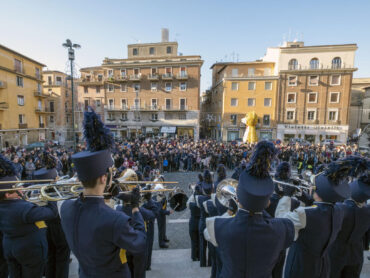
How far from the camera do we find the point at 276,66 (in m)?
28.2

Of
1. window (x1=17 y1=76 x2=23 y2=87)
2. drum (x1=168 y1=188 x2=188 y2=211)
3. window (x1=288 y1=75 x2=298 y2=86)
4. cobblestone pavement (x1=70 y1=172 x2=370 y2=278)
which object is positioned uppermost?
window (x1=288 y1=75 x2=298 y2=86)

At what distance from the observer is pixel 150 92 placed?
3117 centimetres

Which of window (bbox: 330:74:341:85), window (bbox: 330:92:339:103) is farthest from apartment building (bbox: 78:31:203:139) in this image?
window (bbox: 330:92:339:103)

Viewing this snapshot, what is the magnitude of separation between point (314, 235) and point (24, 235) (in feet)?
11.5

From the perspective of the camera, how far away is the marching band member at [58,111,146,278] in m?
1.55

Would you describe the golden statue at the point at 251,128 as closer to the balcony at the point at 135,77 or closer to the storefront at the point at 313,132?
the storefront at the point at 313,132

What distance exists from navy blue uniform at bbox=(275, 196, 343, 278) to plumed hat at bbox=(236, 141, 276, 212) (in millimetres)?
815

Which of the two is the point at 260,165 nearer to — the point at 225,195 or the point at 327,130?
the point at 225,195

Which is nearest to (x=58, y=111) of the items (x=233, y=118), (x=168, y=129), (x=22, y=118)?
(x=22, y=118)

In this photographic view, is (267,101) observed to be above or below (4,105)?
above

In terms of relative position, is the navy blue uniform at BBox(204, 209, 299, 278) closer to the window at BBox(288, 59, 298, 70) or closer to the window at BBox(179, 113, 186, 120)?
the window at BBox(179, 113, 186, 120)

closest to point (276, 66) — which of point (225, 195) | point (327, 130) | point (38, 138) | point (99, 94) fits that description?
point (327, 130)

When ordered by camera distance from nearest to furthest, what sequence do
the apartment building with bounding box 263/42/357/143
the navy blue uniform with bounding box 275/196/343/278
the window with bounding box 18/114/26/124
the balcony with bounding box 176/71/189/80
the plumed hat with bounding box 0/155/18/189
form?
the navy blue uniform with bounding box 275/196/343/278 → the plumed hat with bounding box 0/155/18/189 → the window with bounding box 18/114/26/124 → the apartment building with bounding box 263/42/357/143 → the balcony with bounding box 176/71/189/80

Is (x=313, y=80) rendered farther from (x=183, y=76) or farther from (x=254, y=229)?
(x=254, y=229)
